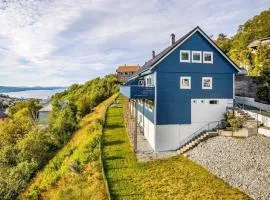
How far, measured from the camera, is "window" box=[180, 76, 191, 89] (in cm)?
2808

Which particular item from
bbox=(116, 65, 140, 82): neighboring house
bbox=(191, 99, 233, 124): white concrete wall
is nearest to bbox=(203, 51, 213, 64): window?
bbox=(191, 99, 233, 124): white concrete wall

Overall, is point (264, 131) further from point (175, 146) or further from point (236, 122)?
point (175, 146)

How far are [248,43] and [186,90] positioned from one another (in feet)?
139

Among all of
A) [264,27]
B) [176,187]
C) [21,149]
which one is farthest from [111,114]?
[264,27]

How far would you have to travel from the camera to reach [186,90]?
28172 millimetres

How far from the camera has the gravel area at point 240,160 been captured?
681 inches

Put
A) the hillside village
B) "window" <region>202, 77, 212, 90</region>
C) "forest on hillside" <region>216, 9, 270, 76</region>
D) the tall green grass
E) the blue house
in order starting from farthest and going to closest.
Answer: "forest on hillside" <region>216, 9, 270, 76</region> < "window" <region>202, 77, 212, 90</region> < the blue house < the tall green grass < the hillside village

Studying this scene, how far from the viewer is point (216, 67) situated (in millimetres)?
28641

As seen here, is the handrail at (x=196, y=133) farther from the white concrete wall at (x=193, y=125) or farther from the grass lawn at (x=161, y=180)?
the grass lawn at (x=161, y=180)

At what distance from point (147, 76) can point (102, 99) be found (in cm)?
4356

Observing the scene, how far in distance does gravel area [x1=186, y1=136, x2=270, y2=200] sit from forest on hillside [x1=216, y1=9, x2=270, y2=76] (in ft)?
56.5

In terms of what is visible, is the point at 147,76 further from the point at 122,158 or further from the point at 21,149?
the point at 21,149

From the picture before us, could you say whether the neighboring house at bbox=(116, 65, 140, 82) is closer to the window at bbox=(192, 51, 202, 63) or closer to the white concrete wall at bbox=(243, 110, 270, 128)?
the window at bbox=(192, 51, 202, 63)

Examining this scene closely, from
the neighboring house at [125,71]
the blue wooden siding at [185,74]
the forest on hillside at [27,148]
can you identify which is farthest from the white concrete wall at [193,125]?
the neighboring house at [125,71]
